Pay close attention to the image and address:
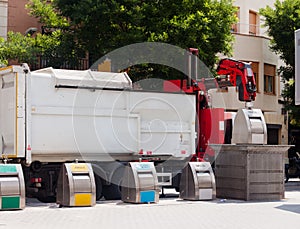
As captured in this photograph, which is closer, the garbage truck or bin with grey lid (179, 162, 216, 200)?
the garbage truck

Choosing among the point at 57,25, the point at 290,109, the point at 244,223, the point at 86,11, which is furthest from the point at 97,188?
the point at 290,109

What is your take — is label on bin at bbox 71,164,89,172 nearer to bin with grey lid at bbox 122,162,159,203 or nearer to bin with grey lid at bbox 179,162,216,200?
bin with grey lid at bbox 122,162,159,203

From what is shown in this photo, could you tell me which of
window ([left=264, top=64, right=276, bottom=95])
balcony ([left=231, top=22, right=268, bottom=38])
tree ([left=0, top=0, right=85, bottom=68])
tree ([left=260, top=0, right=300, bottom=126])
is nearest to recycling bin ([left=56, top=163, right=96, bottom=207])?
tree ([left=0, top=0, right=85, bottom=68])

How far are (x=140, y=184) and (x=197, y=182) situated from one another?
1.61 metres

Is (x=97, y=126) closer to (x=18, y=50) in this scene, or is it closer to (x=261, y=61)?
(x=18, y=50)

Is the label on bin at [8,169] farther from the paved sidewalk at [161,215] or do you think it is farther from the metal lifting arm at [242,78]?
the metal lifting arm at [242,78]

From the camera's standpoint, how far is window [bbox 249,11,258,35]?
33.5 m

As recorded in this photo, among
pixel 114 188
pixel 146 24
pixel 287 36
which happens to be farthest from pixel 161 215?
pixel 287 36

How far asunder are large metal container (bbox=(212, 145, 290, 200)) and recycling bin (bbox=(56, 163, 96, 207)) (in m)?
3.90

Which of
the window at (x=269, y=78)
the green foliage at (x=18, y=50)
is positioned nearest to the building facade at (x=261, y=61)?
the window at (x=269, y=78)

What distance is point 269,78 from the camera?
33625 mm

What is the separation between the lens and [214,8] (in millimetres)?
22172

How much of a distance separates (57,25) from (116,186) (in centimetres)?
893

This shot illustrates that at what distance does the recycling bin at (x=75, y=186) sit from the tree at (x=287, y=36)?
15452 millimetres
